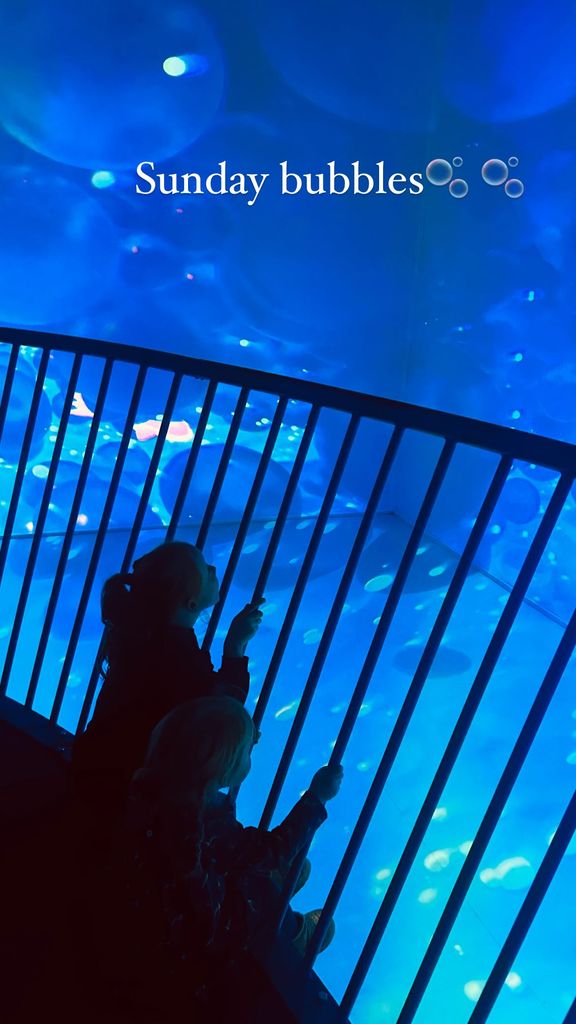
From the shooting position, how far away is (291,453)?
5105 millimetres

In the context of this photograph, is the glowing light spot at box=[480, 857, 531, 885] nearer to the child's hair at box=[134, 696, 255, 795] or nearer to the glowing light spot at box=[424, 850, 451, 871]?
the glowing light spot at box=[424, 850, 451, 871]

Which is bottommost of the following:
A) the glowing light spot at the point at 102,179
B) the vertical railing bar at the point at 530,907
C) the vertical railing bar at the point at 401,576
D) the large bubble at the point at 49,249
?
the vertical railing bar at the point at 530,907

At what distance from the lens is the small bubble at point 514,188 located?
421 centimetres

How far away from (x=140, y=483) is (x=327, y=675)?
194 centimetres

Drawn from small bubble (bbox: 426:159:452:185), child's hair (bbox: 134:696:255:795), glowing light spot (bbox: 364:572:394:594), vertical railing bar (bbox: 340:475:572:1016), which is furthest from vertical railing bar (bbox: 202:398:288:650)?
small bubble (bbox: 426:159:452:185)

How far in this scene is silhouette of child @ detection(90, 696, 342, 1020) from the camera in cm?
131

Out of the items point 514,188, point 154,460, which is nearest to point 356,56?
point 514,188

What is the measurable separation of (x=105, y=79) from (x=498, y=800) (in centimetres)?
405

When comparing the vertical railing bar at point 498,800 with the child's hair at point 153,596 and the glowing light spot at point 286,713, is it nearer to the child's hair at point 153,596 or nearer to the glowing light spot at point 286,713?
the child's hair at point 153,596

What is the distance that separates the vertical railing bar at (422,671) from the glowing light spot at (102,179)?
3644mm

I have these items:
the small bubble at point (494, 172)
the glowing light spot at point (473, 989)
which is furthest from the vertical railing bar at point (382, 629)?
the small bubble at point (494, 172)

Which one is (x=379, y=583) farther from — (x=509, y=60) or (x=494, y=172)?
(x=509, y=60)

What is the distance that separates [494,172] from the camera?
4379 millimetres

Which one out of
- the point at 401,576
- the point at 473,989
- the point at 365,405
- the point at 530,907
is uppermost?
the point at 365,405
